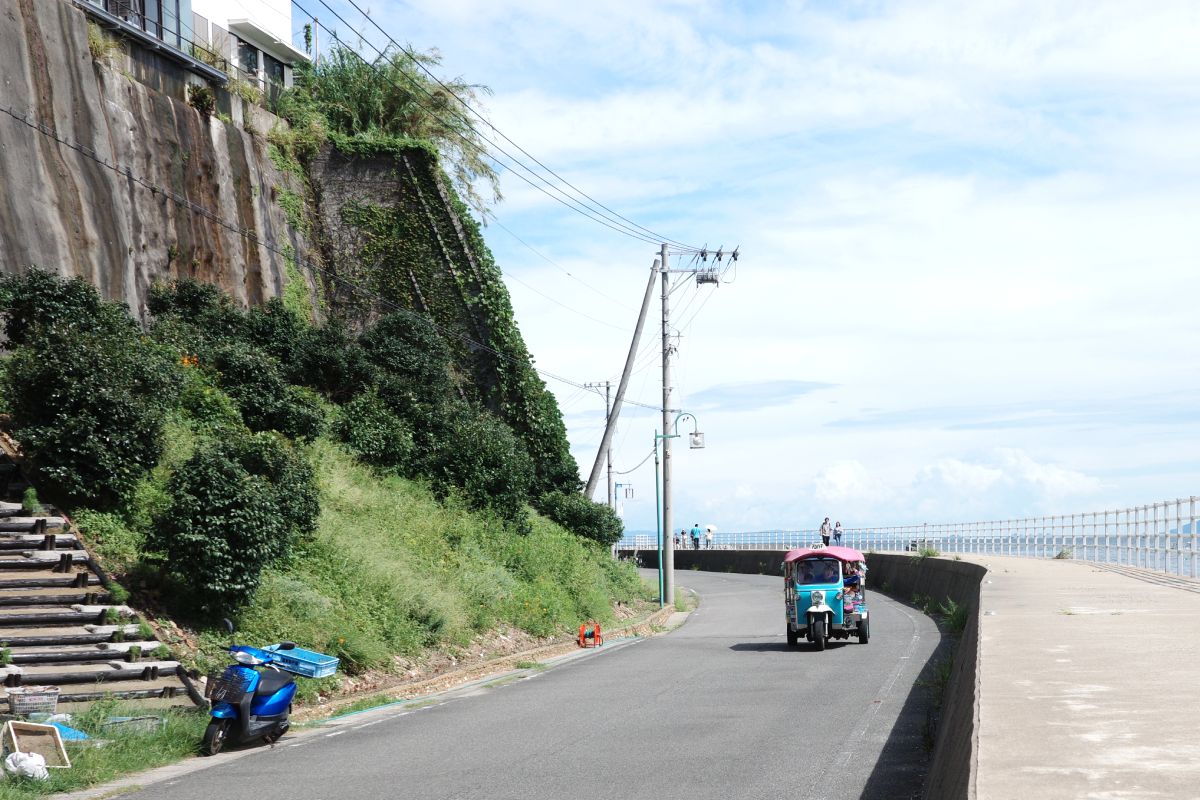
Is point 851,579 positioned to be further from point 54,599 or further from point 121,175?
point 121,175

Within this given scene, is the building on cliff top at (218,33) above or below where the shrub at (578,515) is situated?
above

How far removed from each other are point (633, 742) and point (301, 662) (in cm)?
383

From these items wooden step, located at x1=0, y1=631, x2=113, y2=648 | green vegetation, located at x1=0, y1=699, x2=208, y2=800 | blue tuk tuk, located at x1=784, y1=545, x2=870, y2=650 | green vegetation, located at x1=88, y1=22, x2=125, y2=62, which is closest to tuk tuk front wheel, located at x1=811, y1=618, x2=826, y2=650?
blue tuk tuk, located at x1=784, y1=545, x2=870, y2=650

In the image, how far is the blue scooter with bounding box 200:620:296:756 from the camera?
12.3 metres

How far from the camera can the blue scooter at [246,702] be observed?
12.3 m

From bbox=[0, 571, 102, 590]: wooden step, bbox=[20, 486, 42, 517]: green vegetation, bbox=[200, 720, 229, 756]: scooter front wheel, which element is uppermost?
bbox=[20, 486, 42, 517]: green vegetation

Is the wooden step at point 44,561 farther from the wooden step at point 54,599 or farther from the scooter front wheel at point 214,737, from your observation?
the scooter front wheel at point 214,737

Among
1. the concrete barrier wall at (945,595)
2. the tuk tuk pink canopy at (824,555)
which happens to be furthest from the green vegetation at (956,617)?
the tuk tuk pink canopy at (824,555)

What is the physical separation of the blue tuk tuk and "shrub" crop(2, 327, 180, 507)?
1231cm

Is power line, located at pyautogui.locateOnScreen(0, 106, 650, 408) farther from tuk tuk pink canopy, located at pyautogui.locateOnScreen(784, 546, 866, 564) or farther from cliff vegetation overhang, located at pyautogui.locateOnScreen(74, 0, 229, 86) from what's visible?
tuk tuk pink canopy, located at pyautogui.locateOnScreen(784, 546, 866, 564)

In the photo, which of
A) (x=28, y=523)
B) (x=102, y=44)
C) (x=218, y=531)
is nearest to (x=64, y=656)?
(x=218, y=531)

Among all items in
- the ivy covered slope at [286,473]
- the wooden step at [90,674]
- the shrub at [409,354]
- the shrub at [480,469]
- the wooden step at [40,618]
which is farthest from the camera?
the shrub at [409,354]

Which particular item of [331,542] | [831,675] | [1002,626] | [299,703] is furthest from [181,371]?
[1002,626]

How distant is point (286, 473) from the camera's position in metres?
18.5
